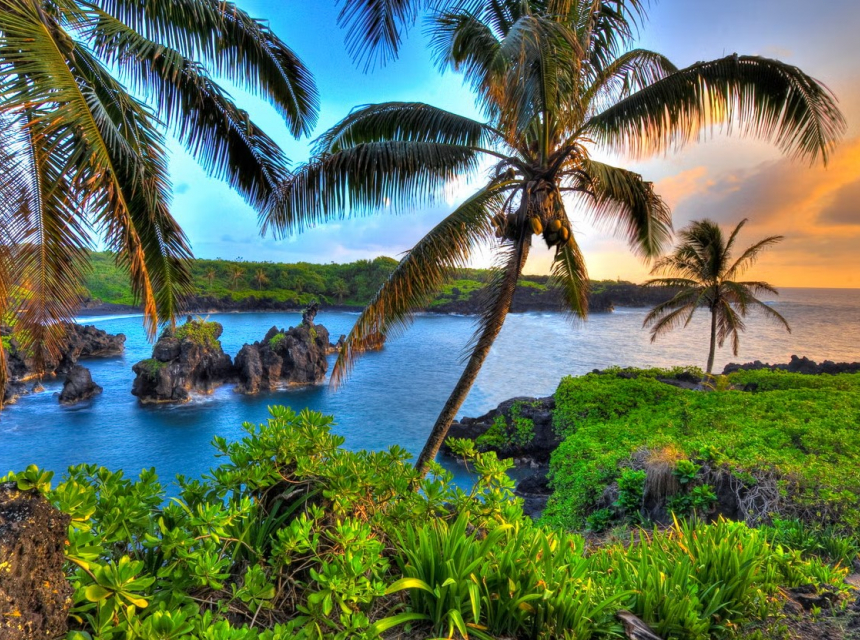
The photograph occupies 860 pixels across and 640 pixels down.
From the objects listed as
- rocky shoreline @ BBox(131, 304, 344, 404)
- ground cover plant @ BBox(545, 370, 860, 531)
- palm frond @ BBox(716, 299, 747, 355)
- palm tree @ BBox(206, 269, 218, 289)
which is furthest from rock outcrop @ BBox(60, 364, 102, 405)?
palm frond @ BBox(716, 299, 747, 355)

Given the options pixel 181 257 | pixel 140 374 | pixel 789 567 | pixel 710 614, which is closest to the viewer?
pixel 710 614

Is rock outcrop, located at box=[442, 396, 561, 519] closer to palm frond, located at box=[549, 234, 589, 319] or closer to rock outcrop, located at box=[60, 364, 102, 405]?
palm frond, located at box=[549, 234, 589, 319]

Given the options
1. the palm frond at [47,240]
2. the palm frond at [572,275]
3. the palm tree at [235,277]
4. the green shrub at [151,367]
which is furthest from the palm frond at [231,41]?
the palm tree at [235,277]

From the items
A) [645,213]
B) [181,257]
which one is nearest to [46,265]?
[181,257]

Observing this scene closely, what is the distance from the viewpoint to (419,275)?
520 cm

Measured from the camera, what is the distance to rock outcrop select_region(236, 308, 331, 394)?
27.5 meters

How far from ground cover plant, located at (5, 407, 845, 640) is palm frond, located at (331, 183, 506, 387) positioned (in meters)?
2.79

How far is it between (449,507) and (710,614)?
56.1 inches

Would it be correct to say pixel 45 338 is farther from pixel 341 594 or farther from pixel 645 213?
pixel 645 213

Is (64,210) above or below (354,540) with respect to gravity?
above

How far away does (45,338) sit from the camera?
4.24 metres

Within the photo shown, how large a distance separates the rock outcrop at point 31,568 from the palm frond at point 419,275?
3774mm

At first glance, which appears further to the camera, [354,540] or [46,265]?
[46,265]

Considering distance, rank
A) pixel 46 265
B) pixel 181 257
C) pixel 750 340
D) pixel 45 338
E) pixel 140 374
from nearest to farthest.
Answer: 1. pixel 46 265
2. pixel 45 338
3. pixel 181 257
4. pixel 140 374
5. pixel 750 340
